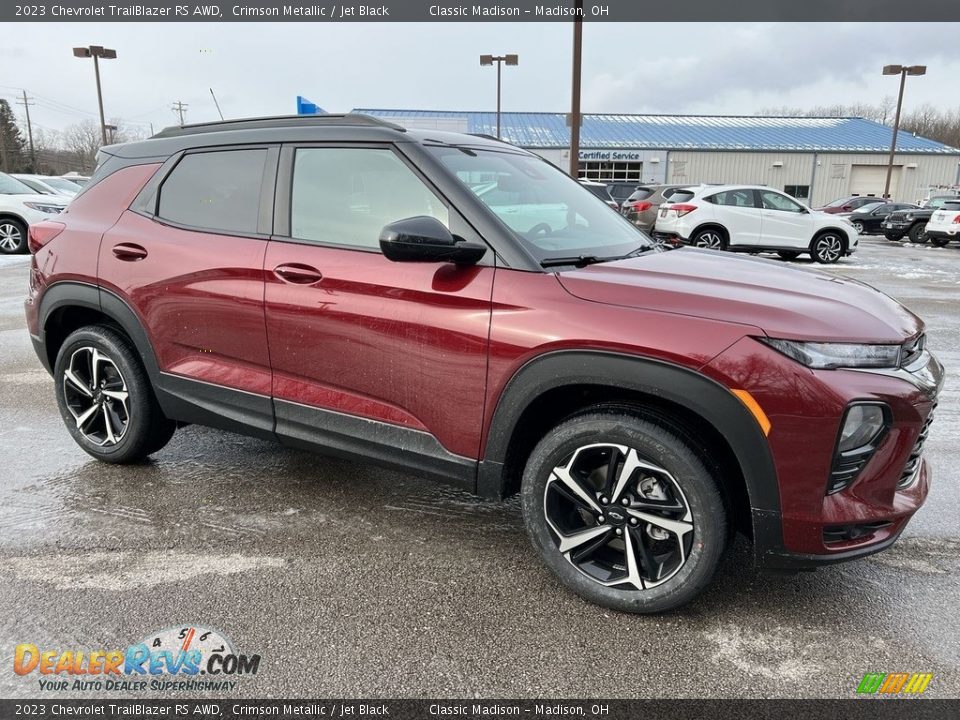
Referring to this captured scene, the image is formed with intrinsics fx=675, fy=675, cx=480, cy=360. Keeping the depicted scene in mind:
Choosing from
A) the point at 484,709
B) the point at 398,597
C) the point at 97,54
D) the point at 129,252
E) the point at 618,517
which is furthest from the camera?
the point at 97,54

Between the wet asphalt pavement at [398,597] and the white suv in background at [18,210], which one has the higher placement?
the white suv in background at [18,210]

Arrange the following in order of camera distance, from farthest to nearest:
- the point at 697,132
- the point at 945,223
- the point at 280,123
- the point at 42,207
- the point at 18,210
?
the point at 697,132 < the point at 945,223 < the point at 42,207 < the point at 18,210 < the point at 280,123

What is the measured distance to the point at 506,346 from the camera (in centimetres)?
252

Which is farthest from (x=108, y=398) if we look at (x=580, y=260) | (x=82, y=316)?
(x=580, y=260)

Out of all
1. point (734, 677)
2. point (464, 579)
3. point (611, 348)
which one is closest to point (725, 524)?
point (734, 677)

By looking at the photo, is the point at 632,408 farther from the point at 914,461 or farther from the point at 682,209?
the point at 682,209

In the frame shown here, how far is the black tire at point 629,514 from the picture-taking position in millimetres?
2334

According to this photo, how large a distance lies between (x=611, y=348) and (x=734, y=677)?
116 centimetres

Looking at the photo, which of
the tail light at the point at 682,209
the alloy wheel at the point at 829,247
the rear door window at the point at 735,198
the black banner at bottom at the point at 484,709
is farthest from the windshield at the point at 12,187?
the alloy wheel at the point at 829,247

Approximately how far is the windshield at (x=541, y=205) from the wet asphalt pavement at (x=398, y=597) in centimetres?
137

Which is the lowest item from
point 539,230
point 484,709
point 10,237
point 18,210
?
point 484,709

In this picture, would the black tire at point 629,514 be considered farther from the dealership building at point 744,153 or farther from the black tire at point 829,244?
the dealership building at point 744,153

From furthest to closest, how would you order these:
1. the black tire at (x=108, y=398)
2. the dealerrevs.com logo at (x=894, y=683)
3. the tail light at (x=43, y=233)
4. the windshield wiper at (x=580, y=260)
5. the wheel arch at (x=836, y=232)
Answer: the wheel arch at (x=836, y=232), the tail light at (x=43, y=233), the black tire at (x=108, y=398), the windshield wiper at (x=580, y=260), the dealerrevs.com logo at (x=894, y=683)

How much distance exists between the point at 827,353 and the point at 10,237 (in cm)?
1632
